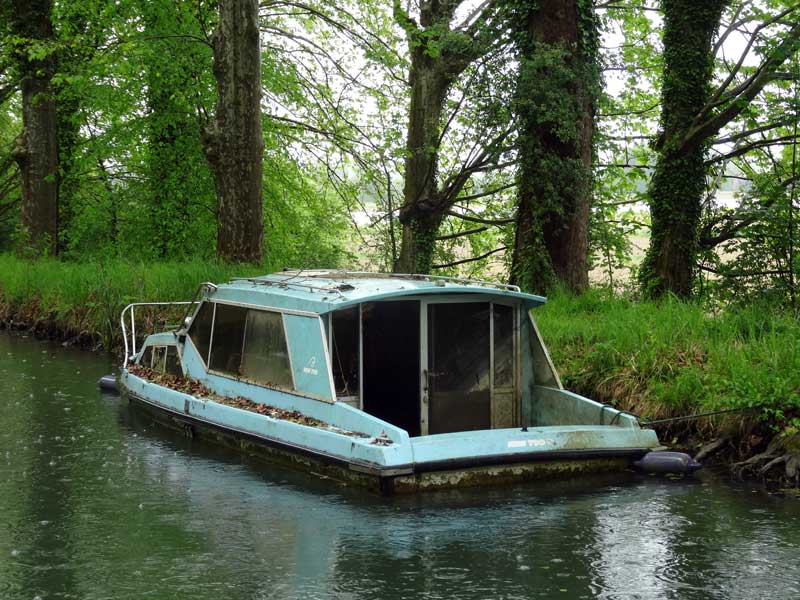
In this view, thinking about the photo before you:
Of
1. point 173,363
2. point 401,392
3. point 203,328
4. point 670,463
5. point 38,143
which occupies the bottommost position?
point 670,463

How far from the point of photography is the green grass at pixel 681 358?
35.3 feet

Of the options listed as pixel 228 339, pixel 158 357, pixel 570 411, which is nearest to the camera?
pixel 570 411

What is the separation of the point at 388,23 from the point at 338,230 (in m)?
5.88

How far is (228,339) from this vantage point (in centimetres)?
1288

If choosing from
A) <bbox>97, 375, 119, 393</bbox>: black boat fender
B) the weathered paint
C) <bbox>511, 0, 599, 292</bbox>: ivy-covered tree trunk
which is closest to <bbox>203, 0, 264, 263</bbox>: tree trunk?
<bbox>97, 375, 119, 393</bbox>: black boat fender

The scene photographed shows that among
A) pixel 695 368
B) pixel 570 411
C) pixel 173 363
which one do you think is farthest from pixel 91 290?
pixel 695 368

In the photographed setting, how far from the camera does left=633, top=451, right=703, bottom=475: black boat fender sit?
33.8 ft

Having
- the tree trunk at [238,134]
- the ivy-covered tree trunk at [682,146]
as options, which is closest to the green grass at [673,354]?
Answer: the ivy-covered tree trunk at [682,146]

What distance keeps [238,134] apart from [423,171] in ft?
17.2

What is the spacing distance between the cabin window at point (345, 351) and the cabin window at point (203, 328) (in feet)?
9.32

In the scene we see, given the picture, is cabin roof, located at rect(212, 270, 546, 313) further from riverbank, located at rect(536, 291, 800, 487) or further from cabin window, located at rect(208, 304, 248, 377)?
riverbank, located at rect(536, 291, 800, 487)

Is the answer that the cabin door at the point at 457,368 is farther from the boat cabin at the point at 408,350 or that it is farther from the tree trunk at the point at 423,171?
the tree trunk at the point at 423,171

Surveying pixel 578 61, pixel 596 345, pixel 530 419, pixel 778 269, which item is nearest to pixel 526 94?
pixel 578 61

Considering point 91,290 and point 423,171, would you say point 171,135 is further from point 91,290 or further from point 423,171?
point 423,171
